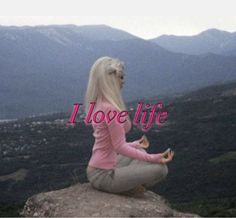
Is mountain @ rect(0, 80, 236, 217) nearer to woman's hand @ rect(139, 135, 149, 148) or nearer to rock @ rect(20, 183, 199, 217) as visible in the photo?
woman's hand @ rect(139, 135, 149, 148)

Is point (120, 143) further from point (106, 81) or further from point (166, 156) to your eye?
point (106, 81)

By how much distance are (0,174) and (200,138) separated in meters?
25.8

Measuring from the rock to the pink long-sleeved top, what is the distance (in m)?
0.42

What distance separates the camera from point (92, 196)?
7758mm

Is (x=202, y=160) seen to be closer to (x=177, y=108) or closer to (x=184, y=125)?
(x=184, y=125)

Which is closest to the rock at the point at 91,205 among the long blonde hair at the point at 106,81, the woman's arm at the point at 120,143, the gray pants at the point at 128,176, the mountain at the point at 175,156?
the gray pants at the point at 128,176

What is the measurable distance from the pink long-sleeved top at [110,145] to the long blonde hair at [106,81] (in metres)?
0.10

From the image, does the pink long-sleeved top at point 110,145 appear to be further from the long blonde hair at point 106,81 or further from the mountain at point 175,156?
the mountain at point 175,156

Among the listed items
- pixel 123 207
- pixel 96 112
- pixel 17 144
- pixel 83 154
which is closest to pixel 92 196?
pixel 123 207

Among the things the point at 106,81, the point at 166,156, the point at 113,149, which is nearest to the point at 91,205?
the point at 113,149

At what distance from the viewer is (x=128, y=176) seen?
7.73 m

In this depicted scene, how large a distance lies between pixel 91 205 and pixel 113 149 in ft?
2.63

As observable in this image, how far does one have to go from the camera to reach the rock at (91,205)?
729cm

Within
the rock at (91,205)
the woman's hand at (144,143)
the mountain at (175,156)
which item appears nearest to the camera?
the rock at (91,205)
